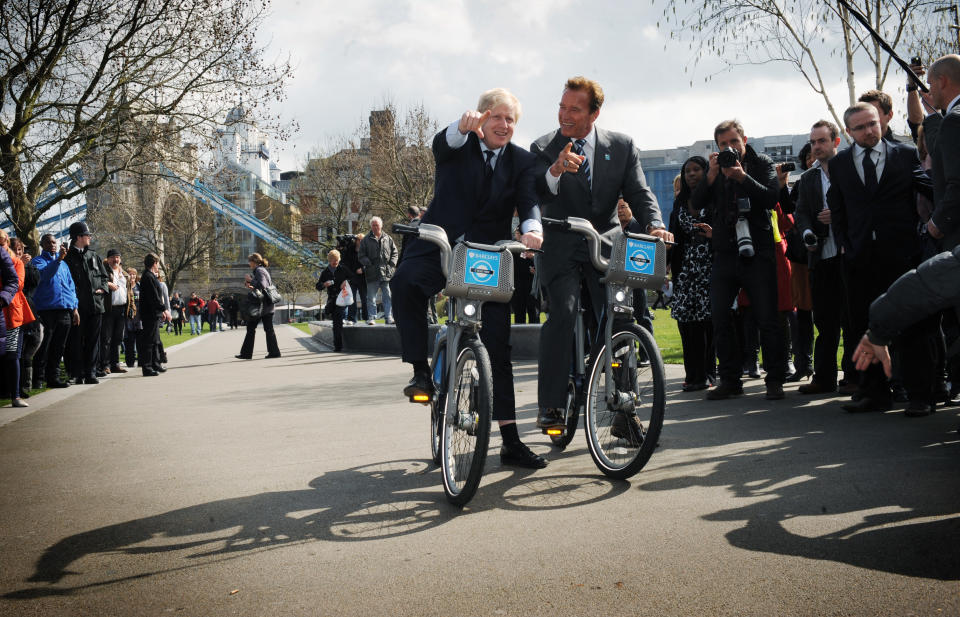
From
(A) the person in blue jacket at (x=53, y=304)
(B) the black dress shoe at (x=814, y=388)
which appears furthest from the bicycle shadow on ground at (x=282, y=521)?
(A) the person in blue jacket at (x=53, y=304)

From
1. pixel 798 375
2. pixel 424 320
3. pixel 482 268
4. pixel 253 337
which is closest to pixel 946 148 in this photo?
pixel 482 268

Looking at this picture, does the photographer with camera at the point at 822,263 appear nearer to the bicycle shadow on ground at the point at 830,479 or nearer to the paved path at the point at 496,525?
the bicycle shadow on ground at the point at 830,479

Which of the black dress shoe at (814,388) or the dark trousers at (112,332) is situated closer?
the black dress shoe at (814,388)

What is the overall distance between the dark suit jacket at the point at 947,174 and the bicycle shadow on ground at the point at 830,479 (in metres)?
1.24

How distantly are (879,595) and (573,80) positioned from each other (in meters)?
3.55

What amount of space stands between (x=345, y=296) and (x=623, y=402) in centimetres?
1407

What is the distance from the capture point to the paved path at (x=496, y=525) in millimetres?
2945

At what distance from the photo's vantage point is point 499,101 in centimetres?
500

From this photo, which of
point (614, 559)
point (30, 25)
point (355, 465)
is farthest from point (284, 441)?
point (30, 25)

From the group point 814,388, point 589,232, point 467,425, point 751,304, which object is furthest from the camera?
point 814,388

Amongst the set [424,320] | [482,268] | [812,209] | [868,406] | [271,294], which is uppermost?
[812,209]

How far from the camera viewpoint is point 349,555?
351cm

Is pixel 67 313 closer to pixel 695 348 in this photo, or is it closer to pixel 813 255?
pixel 695 348

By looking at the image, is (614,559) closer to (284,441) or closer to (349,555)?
(349,555)
